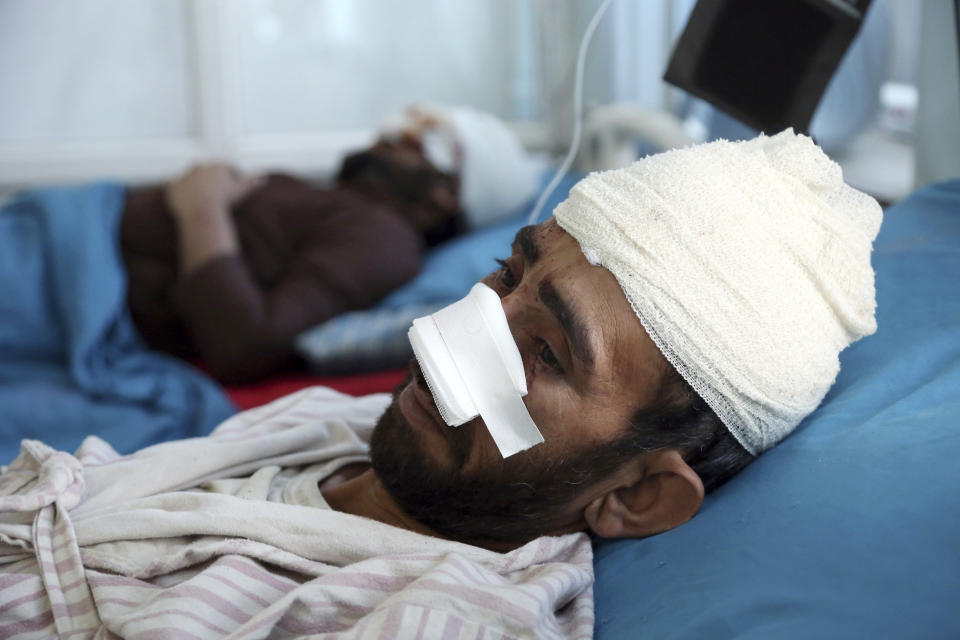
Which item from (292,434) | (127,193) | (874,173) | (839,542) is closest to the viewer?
(839,542)

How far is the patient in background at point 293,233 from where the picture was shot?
2.03 metres

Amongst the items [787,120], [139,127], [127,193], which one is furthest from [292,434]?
[139,127]

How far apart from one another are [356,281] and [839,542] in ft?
4.96

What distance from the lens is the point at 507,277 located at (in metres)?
1.02

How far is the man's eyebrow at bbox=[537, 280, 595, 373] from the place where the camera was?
2.99ft

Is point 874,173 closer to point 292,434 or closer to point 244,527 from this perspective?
point 292,434

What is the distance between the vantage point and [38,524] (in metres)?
0.96

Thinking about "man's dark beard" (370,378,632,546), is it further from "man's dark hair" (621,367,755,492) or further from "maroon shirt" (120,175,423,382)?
"maroon shirt" (120,175,423,382)

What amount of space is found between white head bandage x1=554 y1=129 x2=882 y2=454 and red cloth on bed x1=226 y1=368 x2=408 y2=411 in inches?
40.7

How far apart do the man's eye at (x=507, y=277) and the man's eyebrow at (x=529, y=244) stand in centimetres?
3

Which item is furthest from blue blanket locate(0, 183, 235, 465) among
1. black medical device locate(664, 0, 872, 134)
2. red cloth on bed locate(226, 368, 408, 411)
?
black medical device locate(664, 0, 872, 134)

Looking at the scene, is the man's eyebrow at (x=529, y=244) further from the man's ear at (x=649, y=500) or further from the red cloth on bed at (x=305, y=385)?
the red cloth on bed at (x=305, y=385)

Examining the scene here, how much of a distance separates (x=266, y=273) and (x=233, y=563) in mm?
1407

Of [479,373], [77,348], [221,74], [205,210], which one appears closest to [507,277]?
[479,373]
